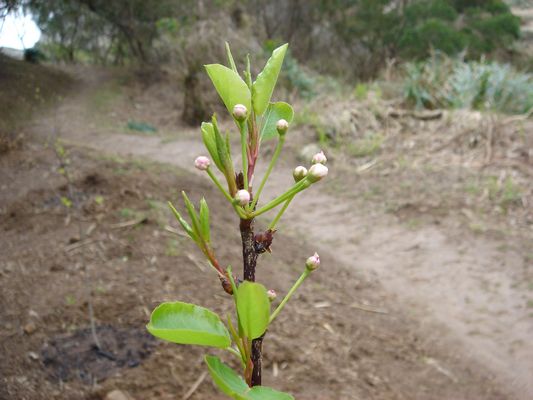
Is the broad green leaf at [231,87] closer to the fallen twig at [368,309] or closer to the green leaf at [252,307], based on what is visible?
the green leaf at [252,307]

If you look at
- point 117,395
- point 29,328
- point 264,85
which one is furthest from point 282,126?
point 29,328

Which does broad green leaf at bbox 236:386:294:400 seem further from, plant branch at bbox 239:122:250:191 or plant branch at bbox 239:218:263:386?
plant branch at bbox 239:122:250:191

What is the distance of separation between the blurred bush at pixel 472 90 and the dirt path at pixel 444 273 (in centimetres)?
224

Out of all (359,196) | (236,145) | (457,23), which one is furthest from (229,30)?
(457,23)

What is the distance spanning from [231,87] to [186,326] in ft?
0.99

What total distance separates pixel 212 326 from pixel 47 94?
313 cm

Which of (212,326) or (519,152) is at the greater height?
(212,326)

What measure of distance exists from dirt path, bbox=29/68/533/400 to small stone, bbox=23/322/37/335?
1.10 metres

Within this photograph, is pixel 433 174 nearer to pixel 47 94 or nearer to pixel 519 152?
pixel 519 152

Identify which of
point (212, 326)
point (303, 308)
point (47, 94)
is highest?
point (212, 326)

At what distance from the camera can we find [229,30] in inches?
364

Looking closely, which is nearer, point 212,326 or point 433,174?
point 212,326

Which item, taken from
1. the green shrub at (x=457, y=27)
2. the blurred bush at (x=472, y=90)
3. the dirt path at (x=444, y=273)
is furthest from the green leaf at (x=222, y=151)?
the green shrub at (x=457, y=27)

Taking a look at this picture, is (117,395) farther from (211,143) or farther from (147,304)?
(211,143)
